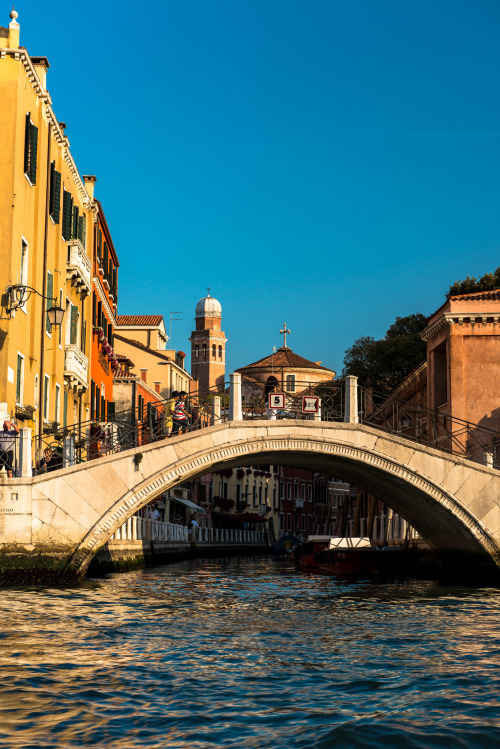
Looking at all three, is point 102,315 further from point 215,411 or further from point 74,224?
point 215,411

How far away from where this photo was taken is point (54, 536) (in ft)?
59.3

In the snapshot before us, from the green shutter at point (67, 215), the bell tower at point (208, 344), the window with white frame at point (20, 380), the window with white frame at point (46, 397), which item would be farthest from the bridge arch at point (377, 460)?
the bell tower at point (208, 344)

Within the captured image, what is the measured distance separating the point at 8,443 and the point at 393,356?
26.7m

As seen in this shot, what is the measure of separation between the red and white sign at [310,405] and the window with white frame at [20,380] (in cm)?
544

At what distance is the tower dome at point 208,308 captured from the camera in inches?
5162

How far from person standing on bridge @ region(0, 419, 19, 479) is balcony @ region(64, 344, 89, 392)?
23.6 feet

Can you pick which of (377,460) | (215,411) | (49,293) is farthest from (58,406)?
(377,460)

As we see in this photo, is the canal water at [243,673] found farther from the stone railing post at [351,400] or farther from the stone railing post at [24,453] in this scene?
the stone railing post at [351,400]

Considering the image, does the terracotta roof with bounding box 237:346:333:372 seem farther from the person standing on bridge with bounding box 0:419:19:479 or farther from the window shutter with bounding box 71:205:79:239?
the person standing on bridge with bounding box 0:419:19:479

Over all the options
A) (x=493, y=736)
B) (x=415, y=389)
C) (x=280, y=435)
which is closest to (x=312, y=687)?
(x=493, y=736)

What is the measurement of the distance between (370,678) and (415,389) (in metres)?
24.4

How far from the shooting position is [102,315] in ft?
110

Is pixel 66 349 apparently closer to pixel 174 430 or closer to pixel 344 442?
pixel 174 430

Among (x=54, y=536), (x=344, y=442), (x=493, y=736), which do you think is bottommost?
(x=493, y=736)
